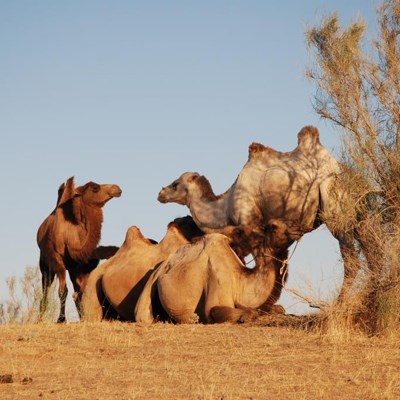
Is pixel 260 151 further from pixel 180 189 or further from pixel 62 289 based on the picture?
pixel 62 289

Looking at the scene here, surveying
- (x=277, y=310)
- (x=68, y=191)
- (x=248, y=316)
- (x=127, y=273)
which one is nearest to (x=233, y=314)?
(x=248, y=316)

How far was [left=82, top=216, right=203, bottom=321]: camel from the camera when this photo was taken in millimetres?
12352

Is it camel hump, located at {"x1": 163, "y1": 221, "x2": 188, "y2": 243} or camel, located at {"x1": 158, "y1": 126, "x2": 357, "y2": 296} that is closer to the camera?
camel hump, located at {"x1": 163, "y1": 221, "x2": 188, "y2": 243}

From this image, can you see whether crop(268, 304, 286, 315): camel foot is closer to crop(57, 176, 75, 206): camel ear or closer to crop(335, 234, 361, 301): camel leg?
crop(335, 234, 361, 301): camel leg

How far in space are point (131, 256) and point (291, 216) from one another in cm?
288

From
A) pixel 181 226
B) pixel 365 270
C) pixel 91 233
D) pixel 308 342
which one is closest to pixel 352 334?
pixel 308 342

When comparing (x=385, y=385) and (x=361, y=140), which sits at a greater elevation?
(x=361, y=140)

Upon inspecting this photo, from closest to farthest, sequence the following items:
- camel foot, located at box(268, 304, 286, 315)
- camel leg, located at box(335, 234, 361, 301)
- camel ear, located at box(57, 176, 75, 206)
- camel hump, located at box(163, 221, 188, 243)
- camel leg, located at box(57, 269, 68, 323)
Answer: camel leg, located at box(335, 234, 361, 301)
camel foot, located at box(268, 304, 286, 315)
camel hump, located at box(163, 221, 188, 243)
camel leg, located at box(57, 269, 68, 323)
camel ear, located at box(57, 176, 75, 206)

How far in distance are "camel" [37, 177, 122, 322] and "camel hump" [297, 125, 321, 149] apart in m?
3.00

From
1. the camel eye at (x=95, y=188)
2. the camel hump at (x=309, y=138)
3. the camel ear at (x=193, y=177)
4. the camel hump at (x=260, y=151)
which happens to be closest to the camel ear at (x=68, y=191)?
the camel eye at (x=95, y=188)

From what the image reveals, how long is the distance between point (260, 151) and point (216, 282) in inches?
177

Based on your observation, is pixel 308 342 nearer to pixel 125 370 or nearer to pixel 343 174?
pixel 125 370

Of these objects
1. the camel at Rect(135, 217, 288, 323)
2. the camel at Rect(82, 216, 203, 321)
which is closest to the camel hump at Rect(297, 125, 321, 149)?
the camel at Rect(82, 216, 203, 321)

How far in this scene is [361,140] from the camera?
12.6 metres
